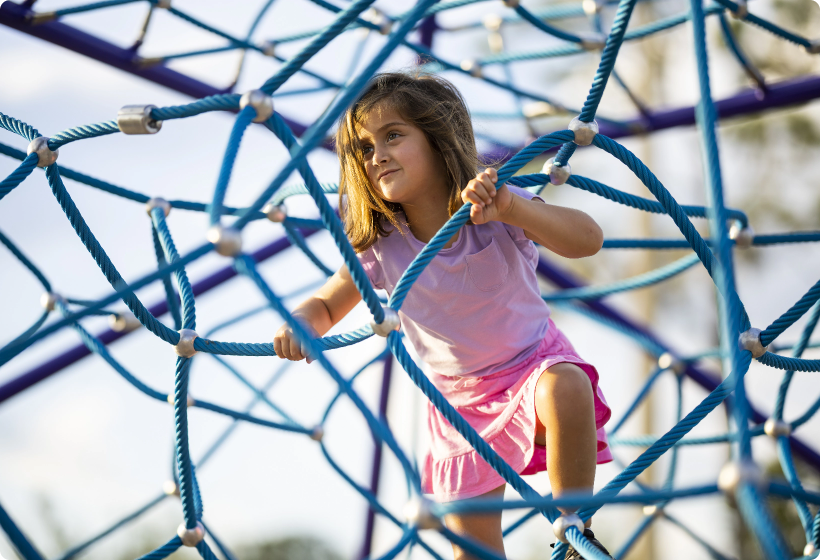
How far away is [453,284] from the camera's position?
101 centimetres

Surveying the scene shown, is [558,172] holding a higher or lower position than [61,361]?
lower

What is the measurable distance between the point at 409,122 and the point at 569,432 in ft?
1.39

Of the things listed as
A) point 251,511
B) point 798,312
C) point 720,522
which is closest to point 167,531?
point 251,511

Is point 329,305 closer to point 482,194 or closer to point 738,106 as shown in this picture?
point 482,194

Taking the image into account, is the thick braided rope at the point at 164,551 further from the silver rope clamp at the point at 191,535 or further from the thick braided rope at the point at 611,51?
the thick braided rope at the point at 611,51

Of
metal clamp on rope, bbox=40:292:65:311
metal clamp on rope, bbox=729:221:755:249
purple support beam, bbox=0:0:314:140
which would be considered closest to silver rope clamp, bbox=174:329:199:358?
metal clamp on rope, bbox=40:292:65:311

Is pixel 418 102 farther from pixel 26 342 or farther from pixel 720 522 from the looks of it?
pixel 720 522

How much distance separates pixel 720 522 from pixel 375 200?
4.11 m

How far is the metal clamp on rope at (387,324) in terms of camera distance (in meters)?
0.69

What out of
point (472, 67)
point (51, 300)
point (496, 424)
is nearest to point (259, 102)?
point (496, 424)

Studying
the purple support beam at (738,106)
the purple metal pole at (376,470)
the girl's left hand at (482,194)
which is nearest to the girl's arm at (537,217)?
the girl's left hand at (482,194)

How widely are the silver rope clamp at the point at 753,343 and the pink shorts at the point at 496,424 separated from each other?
0.20m

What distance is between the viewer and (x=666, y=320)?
4980 mm

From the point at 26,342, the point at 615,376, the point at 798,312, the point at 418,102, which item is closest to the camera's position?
the point at 26,342
